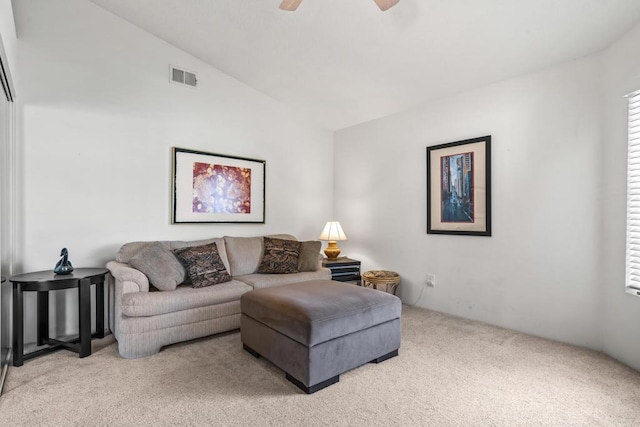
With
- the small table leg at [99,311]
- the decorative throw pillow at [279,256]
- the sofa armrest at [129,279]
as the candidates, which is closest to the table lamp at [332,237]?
the decorative throw pillow at [279,256]

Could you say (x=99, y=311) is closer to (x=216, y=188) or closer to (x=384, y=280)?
(x=216, y=188)

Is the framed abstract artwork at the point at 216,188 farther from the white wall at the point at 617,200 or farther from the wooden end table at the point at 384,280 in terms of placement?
the white wall at the point at 617,200

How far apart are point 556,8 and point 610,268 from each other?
195 centimetres

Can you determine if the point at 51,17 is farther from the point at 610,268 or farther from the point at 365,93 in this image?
the point at 610,268

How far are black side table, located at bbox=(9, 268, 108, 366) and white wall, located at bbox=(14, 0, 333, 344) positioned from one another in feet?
0.72

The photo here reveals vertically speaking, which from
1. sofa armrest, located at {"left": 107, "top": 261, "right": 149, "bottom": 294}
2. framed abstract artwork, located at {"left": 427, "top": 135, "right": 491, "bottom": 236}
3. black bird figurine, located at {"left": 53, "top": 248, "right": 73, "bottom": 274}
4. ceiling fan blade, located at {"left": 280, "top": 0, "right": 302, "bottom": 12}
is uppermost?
ceiling fan blade, located at {"left": 280, "top": 0, "right": 302, "bottom": 12}

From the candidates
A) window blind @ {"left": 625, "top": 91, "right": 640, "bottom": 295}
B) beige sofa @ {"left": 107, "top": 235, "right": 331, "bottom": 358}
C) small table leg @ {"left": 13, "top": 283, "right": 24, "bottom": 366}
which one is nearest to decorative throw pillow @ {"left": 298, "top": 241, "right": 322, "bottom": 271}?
beige sofa @ {"left": 107, "top": 235, "right": 331, "bottom": 358}

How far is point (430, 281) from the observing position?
380cm

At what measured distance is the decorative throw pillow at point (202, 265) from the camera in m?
3.04

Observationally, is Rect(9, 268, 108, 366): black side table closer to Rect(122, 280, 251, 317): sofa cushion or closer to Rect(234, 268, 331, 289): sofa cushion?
Rect(122, 280, 251, 317): sofa cushion

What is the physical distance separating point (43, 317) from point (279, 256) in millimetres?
2126

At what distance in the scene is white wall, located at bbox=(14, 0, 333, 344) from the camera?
112 inches

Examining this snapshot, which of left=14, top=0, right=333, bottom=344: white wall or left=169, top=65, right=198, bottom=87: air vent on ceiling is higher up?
left=169, top=65, right=198, bottom=87: air vent on ceiling

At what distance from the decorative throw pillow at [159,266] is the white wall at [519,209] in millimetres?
2541
